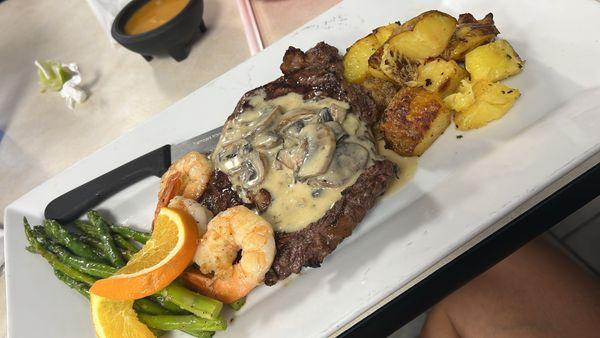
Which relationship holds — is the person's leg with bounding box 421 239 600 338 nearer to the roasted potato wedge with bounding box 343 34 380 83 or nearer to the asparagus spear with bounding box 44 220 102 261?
the roasted potato wedge with bounding box 343 34 380 83

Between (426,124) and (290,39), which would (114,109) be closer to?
(290,39)

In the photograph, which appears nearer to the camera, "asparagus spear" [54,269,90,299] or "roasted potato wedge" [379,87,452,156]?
"roasted potato wedge" [379,87,452,156]

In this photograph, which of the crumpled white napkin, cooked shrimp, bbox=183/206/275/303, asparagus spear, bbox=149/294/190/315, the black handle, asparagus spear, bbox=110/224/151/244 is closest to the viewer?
cooked shrimp, bbox=183/206/275/303

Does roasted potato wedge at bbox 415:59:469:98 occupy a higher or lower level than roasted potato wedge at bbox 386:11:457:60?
lower

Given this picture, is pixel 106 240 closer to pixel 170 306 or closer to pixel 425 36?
pixel 170 306

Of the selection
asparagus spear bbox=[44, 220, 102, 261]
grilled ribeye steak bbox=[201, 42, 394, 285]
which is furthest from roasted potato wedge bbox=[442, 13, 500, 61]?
asparagus spear bbox=[44, 220, 102, 261]

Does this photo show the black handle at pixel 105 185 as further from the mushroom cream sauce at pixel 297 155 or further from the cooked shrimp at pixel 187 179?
the mushroom cream sauce at pixel 297 155
